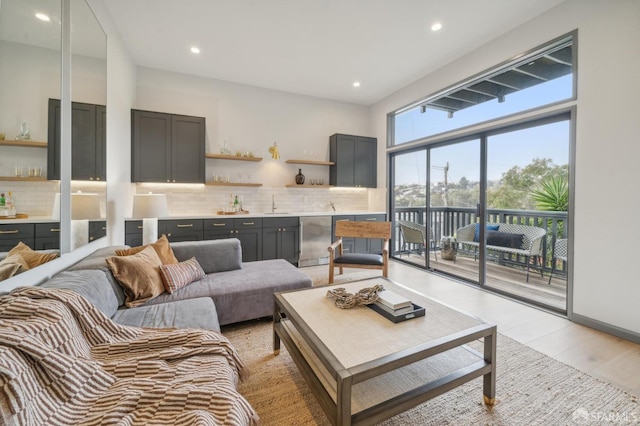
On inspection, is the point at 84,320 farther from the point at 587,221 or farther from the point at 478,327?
the point at 587,221

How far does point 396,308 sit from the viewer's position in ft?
5.28

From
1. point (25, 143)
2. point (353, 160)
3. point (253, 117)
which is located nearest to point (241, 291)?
point (25, 143)

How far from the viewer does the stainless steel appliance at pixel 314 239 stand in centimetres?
446

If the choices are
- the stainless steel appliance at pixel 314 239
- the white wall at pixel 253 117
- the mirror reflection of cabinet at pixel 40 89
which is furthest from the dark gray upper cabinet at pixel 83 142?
the stainless steel appliance at pixel 314 239

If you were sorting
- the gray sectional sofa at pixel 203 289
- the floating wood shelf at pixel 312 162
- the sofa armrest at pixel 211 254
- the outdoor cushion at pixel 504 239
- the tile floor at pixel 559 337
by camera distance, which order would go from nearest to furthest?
the gray sectional sofa at pixel 203 289
the tile floor at pixel 559 337
the sofa armrest at pixel 211 254
the outdoor cushion at pixel 504 239
the floating wood shelf at pixel 312 162

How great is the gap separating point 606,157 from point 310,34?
3211mm

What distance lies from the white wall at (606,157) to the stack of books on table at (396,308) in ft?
6.63

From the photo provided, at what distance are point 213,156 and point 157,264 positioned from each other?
2.39 metres

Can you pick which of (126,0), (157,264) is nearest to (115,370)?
(157,264)

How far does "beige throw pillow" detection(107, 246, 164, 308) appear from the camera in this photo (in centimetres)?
200

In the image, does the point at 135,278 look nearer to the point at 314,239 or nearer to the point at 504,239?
the point at 314,239

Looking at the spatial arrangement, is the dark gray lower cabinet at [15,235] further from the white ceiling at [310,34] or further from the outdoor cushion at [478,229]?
the outdoor cushion at [478,229]

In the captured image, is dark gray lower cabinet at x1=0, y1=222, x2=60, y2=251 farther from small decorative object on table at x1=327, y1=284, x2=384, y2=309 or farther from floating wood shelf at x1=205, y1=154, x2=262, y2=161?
floating wood shelf at x1=205, y1=154, x2=262, y2=161

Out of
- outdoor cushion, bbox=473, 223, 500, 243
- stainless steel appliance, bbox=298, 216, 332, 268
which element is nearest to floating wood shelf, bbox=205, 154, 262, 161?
stainless steel appliance, bbox=298, 216, 332, 268
